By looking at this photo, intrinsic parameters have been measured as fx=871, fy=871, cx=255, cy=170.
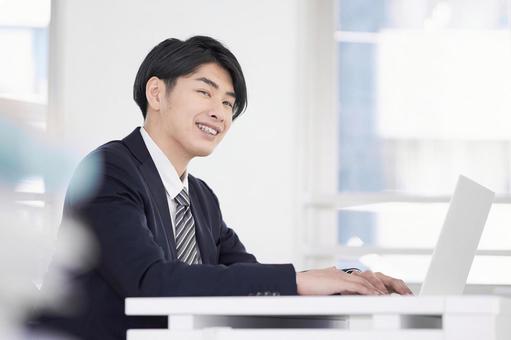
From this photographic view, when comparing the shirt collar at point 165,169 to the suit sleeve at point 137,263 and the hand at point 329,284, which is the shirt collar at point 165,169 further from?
the hand at point 329,284

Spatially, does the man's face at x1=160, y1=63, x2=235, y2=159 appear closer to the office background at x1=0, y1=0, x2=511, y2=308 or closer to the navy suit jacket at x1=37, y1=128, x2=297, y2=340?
the navy suit jacket at x1=37, y1=128, x2=297, y2=340

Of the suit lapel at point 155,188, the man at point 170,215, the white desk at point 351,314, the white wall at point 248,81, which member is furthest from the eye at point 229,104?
the white wall at point 248,81

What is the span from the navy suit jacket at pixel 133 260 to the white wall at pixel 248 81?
2.05 m

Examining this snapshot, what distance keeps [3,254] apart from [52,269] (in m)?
2.27

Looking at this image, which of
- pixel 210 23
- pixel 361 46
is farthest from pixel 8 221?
pixel 361 46

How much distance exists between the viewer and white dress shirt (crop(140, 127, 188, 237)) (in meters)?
1.73

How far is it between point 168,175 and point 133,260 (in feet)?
1.38

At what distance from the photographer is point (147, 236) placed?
4.59 ft

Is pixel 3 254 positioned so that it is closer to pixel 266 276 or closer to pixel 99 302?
pixel 99 302

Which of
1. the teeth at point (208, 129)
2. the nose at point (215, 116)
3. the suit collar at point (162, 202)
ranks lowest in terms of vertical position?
the suit collar at point (162, 202)

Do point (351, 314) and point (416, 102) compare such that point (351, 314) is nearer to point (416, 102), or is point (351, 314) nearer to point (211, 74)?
point (211, 74)

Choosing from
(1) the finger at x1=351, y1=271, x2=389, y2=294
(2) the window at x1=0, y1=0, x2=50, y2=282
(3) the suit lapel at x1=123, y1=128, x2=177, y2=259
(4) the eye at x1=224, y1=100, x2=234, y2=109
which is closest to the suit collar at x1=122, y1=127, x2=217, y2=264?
(3) the suit lapel at x1=123, y1=128, x2=177, y2=259

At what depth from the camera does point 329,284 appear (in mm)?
1233

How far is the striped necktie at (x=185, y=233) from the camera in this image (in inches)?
66.6
